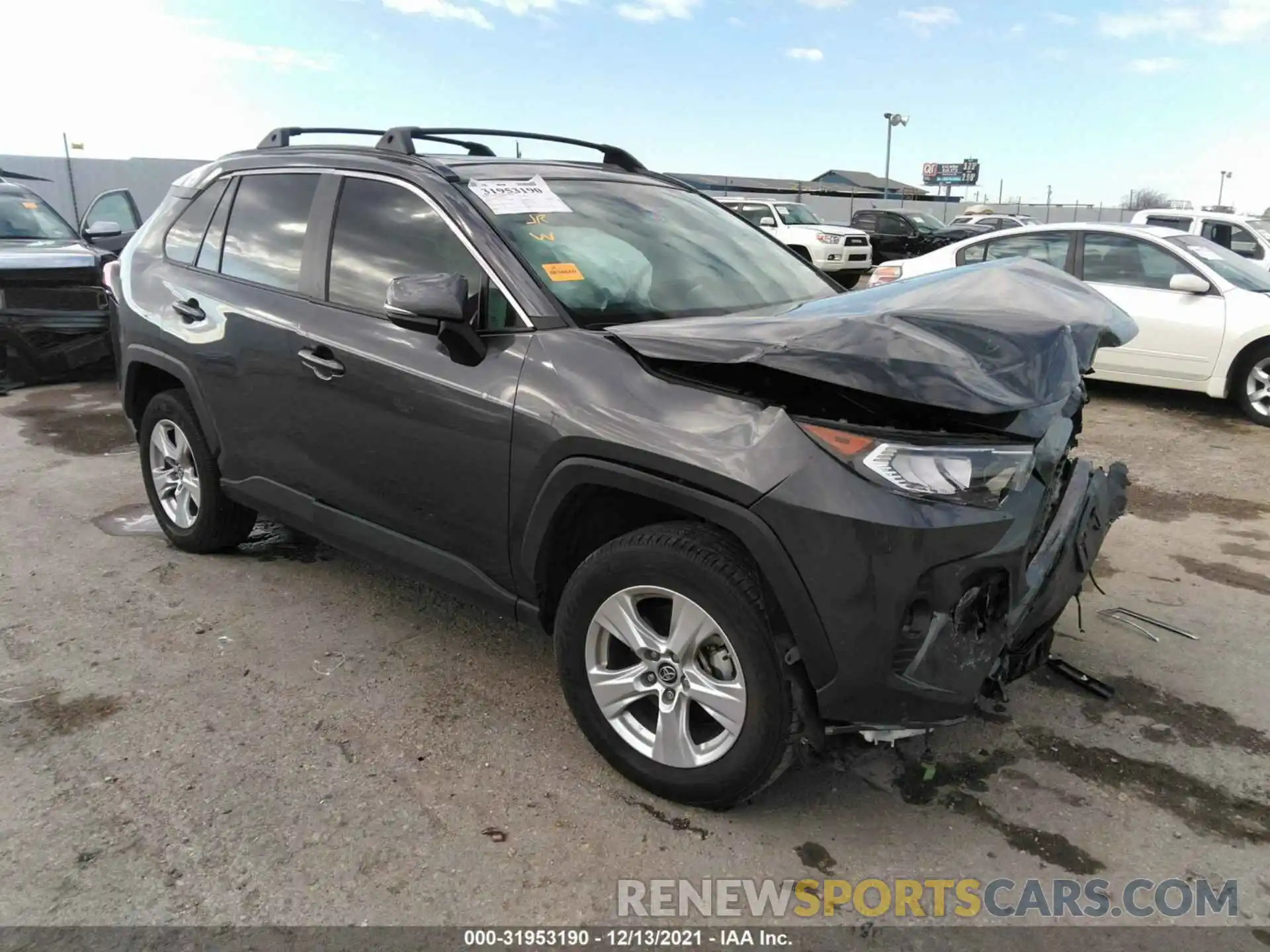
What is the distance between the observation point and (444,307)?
281 centimetres

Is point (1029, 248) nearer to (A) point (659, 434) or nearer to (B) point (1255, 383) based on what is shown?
(B) point (1255, 383)

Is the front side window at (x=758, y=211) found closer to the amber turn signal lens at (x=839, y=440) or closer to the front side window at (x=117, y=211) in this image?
the front side window at (x=117, y=211)

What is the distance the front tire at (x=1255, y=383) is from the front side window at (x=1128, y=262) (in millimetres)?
860

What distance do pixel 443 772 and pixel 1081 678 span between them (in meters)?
2.29

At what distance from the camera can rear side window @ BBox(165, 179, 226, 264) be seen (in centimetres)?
429

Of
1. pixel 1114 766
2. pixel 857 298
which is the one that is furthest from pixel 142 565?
pixel 1114 766

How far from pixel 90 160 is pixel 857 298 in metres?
27.5

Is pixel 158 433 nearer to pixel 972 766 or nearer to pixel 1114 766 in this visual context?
pixel 972 766

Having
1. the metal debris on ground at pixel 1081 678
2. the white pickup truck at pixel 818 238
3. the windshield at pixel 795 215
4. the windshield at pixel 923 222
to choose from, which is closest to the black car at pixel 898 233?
the windshield at pixel 923 222

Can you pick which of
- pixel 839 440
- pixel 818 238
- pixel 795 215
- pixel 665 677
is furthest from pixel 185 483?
pixel 795 215

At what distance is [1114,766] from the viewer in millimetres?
2959

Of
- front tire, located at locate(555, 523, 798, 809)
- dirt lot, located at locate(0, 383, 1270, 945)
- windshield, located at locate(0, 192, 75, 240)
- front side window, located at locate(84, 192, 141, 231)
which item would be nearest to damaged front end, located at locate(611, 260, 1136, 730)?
front tire, located at locate(555, 523, 798, 809)

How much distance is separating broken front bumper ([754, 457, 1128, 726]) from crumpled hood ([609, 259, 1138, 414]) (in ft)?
0.84

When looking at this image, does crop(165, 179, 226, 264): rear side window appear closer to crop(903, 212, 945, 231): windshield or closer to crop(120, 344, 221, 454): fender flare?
crop(120, 344, 221, 454): fender flare
